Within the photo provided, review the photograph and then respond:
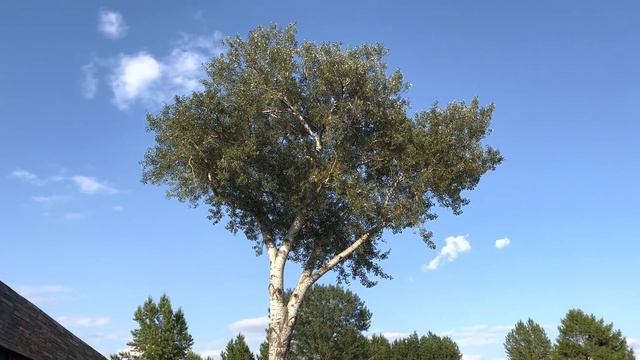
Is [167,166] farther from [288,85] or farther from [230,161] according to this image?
[288,85]

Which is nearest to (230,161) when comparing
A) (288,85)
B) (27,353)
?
(288,85)

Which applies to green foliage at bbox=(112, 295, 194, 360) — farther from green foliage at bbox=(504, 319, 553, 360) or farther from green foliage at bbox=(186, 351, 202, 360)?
green foliage at bbox=(504, 319, 553, 360)

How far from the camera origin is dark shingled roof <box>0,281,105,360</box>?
866 inches

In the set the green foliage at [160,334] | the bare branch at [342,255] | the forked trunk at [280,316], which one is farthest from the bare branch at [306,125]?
the green foliage at [160,334]

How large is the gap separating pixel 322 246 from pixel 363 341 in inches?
2587

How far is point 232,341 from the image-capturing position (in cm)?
8594

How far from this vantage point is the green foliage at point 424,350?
102375mm

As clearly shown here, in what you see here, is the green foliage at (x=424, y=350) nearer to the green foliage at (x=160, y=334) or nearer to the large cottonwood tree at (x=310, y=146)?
the green foliage at (x=160, y=334)

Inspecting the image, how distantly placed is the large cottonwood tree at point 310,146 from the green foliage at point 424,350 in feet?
257

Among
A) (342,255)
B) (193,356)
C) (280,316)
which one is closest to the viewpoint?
(280,316)

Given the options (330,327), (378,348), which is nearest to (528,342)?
(378,348)

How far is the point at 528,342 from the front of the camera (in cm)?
10544

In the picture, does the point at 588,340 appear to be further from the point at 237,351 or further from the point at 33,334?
the point at 33,334

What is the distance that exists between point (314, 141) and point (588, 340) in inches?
2392
